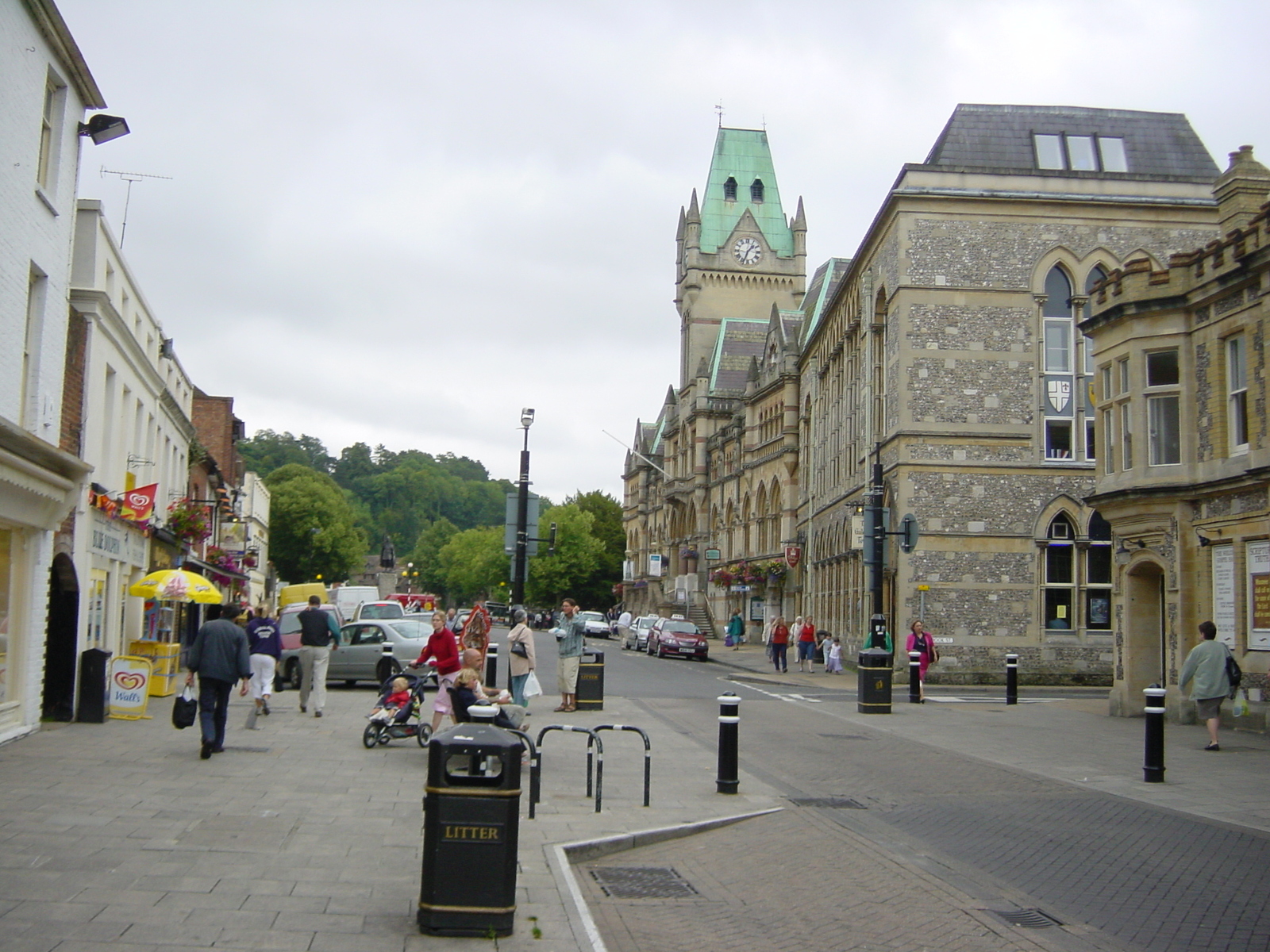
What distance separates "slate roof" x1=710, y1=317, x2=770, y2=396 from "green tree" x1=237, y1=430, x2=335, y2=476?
61247 mm

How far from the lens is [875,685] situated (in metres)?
23.2

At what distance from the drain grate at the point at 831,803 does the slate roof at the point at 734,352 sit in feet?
249

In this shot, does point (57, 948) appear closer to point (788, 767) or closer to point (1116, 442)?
point (788, 767)

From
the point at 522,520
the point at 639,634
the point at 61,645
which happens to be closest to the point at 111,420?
the point at 61,645

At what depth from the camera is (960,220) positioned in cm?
3525

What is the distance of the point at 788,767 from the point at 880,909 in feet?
24.1

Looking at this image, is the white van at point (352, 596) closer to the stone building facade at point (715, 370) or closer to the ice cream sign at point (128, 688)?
the stone building facade at point (715, 370)

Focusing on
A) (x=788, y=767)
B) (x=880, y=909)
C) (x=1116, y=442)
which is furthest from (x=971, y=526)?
(x=880, y=909)

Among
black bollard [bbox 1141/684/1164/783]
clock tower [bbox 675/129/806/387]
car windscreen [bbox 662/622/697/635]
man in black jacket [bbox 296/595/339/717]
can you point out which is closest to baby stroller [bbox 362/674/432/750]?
man in black jacket [bbox 296/595/339/717]

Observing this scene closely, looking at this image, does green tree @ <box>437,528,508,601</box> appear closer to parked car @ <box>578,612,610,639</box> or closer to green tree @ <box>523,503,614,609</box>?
green tree @ <box>523,503,614,609</box>

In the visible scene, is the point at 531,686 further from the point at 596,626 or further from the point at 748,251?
the point at 748,251

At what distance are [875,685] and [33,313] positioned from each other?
50.3 ft

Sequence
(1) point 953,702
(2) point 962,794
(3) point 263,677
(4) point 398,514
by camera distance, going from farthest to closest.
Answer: (4) point 398,514
(1) point 953,702
(3) point 263,677
(2) point 962,794

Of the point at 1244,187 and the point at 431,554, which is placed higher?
the point at 1244,187
